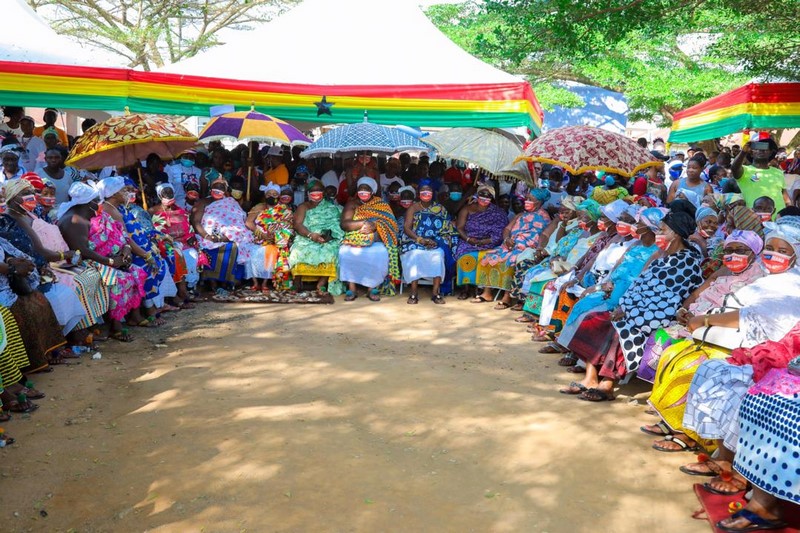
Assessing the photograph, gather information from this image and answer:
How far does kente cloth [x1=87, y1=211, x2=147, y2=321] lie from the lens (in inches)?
277

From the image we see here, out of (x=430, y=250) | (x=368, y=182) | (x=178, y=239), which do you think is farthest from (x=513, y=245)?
(x=178, y=239)

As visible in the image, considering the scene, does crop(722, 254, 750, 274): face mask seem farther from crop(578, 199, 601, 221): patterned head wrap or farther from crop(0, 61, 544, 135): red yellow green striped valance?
crop(0, 61, 544, 135): red yellow green striped valance

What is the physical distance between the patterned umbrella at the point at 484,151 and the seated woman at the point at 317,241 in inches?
65.6

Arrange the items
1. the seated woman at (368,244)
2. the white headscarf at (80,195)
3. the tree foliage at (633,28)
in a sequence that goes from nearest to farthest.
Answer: the white headscarf at (80,195) → the tree foliage at (633,28) → the seated woman at (368,244)

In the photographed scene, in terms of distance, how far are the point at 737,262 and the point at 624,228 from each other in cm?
158

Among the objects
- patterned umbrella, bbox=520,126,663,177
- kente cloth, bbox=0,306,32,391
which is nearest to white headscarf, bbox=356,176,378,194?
patterned umbrella, bbox=520,126,663,177

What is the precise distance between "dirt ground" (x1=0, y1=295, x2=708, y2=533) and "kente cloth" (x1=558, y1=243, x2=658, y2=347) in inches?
20.4

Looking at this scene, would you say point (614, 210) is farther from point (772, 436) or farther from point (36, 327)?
point (36, 327)

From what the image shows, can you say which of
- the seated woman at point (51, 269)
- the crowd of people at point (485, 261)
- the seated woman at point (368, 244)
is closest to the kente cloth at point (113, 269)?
the crowd of people at point (485, 261)

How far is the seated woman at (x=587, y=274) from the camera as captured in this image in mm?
6637

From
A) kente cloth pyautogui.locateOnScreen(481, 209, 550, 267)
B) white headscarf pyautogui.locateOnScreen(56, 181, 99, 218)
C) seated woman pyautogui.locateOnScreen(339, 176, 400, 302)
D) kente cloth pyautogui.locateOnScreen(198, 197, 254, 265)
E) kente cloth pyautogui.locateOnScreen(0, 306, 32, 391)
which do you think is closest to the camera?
kente cloth pyautogui.locateOnScreen(0, 306, 32, 391)

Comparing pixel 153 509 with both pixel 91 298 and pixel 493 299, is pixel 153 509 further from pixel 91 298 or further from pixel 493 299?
pixel 493 299

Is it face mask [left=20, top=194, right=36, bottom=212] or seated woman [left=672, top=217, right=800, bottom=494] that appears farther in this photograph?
face mask [left=20, top=194, right=36, bottom=212]

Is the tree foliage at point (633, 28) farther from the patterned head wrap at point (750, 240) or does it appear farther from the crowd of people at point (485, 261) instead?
the patterned head wrap at point (750, 240)
